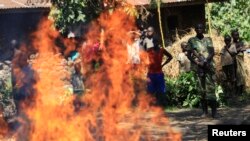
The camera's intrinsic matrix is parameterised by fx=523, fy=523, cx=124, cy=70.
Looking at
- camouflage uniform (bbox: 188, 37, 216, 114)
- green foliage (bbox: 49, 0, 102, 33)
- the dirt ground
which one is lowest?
the dirt ground

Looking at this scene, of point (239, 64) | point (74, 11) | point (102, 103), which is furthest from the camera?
point (239, 64)

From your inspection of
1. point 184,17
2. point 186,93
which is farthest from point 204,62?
point 184,17

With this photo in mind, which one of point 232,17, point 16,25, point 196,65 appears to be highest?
point 232,17

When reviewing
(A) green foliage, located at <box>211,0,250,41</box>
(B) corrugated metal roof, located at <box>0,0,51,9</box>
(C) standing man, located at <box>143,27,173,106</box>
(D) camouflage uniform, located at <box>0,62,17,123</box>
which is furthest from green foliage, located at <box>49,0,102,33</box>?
(A) green foliage, located at <box>211,0,250,41</box>

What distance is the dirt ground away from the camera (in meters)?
8.33

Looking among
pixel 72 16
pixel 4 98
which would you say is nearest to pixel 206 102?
pixel 72 16

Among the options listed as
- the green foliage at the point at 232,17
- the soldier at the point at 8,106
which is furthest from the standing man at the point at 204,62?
the green foliage at the point at 232,17

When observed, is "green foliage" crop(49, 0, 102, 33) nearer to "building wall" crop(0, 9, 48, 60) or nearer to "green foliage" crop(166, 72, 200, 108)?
"green foliage" crop(166, 72, 200, 108)

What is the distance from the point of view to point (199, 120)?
9602 millimetres

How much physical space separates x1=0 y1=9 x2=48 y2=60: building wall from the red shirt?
7875 millimetres

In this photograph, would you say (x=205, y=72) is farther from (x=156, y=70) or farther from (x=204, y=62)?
(x=156, y=70)

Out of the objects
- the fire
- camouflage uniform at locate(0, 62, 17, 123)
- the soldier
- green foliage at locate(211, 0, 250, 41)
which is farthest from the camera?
green foliage at locate(211, 0, 250, 41)

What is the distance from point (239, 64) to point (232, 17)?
1306 centimetres

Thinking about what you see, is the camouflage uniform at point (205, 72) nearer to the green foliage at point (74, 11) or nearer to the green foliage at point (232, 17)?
the green foliage at point (74, 11)
